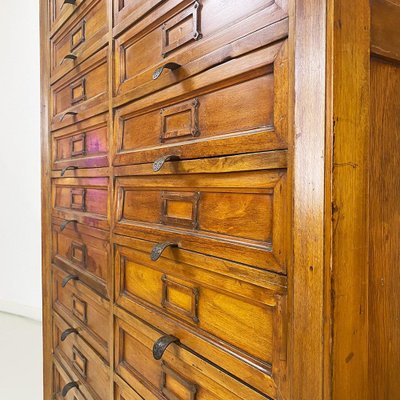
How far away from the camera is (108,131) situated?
3.33 ft

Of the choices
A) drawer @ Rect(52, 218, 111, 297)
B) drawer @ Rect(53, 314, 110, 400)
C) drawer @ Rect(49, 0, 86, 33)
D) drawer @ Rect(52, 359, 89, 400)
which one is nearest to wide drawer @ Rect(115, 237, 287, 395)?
drawer @ Rect(52, 218, 111, 297)

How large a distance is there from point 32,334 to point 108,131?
1634 mm

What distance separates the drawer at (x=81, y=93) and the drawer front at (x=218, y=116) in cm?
20

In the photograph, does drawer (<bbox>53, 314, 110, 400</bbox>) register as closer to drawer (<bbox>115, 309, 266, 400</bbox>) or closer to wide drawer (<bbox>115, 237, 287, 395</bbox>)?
drawer (<bbox>115, 309, 266, 400</bbox>)

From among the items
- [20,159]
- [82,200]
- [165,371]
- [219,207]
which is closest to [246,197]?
[219,207]

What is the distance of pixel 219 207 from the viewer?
684mm

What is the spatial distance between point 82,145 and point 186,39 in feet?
1.94

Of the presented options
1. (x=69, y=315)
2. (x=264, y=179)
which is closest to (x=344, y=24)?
(x=264, y=179)

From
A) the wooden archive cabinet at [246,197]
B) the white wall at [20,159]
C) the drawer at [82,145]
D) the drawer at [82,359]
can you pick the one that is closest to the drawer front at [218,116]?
the wooden archive cabinet at [246,197]

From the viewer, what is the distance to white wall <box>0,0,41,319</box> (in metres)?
2.18

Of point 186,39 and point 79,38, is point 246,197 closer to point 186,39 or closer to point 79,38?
point 186,39

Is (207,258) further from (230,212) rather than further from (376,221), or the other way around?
(376,221)

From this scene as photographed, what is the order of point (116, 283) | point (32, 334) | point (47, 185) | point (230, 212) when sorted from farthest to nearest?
1. point (32, 334)
2. point (47, 185)
3. point (116, 283)
4. point (230, 212)

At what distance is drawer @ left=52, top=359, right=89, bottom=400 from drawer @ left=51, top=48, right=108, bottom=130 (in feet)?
2.94
